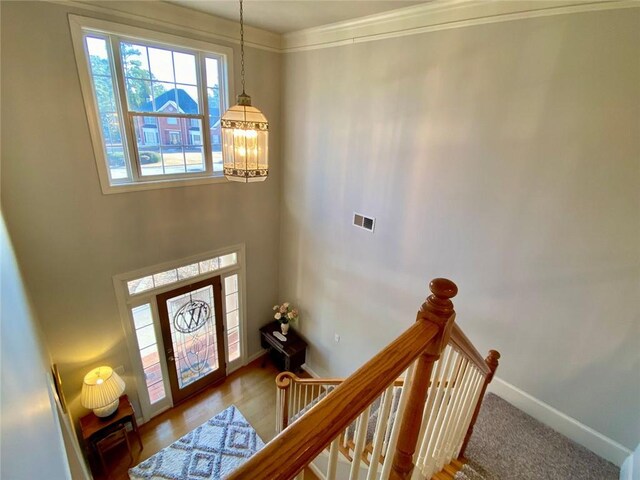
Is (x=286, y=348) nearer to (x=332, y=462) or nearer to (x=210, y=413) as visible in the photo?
(x=210, y=413)

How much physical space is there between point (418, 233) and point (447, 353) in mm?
2038

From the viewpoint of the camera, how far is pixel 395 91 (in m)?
3.14

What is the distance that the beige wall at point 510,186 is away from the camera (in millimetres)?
2086

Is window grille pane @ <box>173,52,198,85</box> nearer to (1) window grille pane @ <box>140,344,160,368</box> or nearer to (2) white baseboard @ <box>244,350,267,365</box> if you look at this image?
(1) window grille pane @ <box>140,344,160,368</box>

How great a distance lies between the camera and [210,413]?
4488 millimetres

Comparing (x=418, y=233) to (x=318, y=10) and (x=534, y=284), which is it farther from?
(x=318, y=10)

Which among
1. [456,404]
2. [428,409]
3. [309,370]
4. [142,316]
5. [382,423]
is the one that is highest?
[382,423]

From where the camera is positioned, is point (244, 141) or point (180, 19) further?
point (180, 19)

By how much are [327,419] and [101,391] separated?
3.84 meters

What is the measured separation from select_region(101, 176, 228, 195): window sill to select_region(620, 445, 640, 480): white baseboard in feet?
15.2

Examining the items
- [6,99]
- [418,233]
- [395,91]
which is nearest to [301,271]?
[418,233]

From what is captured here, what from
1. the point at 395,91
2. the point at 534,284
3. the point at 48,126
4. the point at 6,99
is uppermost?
the point at 395,91

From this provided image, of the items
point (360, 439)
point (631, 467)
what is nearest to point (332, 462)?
point (360, 439)

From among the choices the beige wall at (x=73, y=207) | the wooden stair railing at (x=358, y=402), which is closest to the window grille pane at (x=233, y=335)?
the beige wall at (x=73, y=207)
